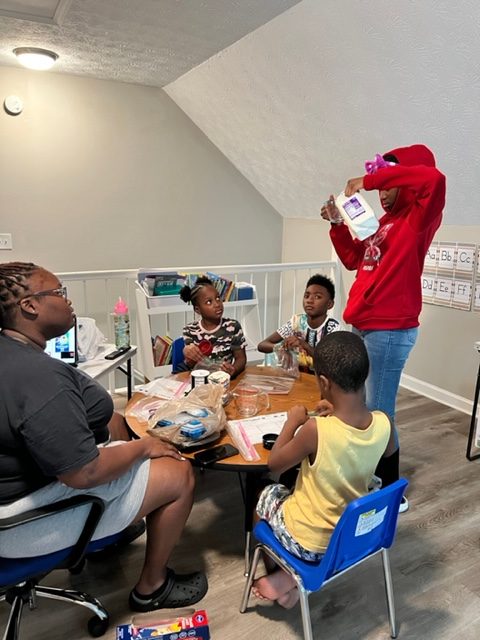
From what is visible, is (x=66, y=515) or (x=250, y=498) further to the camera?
(x=250, y=498)

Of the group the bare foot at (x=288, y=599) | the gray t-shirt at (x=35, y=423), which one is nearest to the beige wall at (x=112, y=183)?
the gray t-shirt at (x=35, y=423)

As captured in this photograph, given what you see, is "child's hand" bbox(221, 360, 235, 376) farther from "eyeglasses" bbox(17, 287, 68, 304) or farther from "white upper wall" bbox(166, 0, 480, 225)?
"white upper wall" bbox(166, 0, 480, 225)

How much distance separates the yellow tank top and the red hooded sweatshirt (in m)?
0.71

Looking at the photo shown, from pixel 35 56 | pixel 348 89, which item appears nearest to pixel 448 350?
pixel 348 89

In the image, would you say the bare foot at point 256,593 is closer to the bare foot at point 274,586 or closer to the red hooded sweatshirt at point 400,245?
the bare foot at point 274,586

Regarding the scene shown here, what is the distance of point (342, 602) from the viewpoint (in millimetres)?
1783

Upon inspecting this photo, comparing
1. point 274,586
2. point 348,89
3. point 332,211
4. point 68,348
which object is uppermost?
point 348,89

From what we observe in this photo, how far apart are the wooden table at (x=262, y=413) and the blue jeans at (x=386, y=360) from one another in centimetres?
26

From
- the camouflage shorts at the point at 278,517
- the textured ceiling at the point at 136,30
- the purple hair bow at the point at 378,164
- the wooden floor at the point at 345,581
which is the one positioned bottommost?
the wooden floor at the point at 345,581

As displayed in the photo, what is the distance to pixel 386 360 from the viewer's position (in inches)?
84.7

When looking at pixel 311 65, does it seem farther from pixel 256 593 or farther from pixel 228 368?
pixel 256 593

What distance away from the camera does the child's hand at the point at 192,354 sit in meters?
2.45

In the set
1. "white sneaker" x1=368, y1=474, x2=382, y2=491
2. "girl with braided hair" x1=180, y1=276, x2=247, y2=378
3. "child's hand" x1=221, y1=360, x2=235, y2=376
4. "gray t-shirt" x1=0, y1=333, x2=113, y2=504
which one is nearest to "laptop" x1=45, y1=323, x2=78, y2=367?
"girl with braided hair" x1=180, y1=276, x2=247, y2=378

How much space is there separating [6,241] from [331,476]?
3529mm
